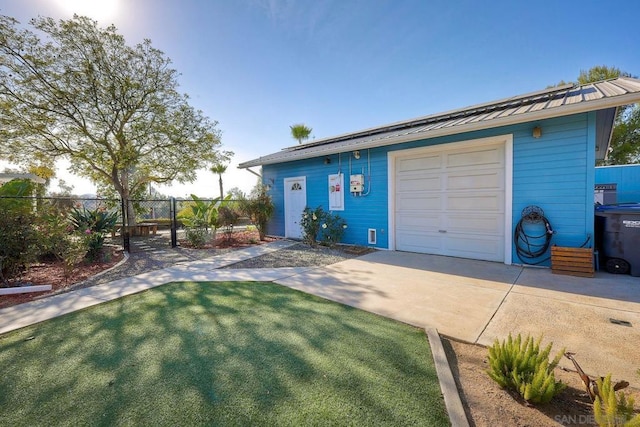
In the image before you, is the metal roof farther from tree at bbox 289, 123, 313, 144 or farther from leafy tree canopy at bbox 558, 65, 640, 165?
leafy tree canopy at bbox 558, 65, 640, 165

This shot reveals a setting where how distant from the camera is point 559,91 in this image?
→ 19.4 feet

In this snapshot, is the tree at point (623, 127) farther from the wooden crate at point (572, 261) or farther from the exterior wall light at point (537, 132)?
the wooden crate at point (572, 261)

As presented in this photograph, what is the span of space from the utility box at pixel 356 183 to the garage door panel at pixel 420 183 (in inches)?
41.6

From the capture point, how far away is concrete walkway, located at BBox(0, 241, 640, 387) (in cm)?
259

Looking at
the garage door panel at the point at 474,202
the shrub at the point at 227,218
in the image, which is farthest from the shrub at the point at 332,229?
the shrub at the point at 227,218

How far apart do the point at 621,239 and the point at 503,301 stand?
2.98 meters

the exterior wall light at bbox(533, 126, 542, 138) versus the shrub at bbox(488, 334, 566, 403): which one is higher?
the exterior wall light at bbox(533, 126, 542, 138)

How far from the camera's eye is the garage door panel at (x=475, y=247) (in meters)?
5.76

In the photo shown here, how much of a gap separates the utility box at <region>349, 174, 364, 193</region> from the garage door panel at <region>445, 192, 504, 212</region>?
2.36 m

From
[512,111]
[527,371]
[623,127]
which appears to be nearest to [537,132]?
[512,111]

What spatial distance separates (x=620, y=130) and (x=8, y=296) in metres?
28.5

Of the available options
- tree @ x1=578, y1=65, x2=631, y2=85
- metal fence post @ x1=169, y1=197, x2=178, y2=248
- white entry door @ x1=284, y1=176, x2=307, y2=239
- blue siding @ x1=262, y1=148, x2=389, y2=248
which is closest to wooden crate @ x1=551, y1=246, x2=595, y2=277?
blue siding @ x1=262, y1=148, x2=389, y2=248

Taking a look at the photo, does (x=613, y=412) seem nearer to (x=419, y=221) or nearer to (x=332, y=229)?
(x=419, y=221)

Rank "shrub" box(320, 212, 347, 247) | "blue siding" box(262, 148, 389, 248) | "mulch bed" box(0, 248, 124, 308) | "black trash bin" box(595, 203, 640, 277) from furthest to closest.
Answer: "shrub" box(320, 212, 347, 247), "blue siding" box(262, 148, 389, 248), "black trash bin" box(595, 203, 640, 277), "mulch bed" box(0, 248, 124, 308)
